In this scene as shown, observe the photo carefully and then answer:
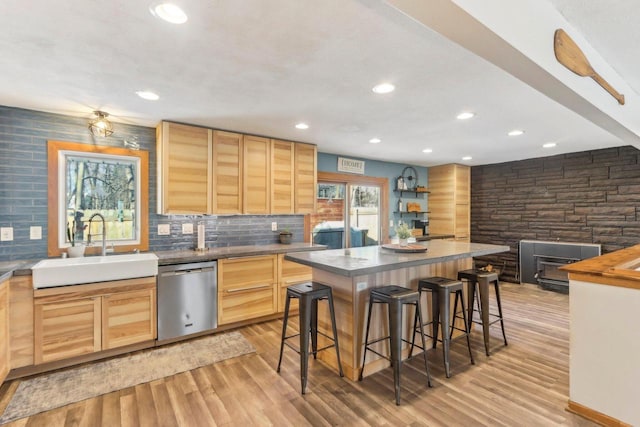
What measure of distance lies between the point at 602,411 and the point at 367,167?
4.24 metres

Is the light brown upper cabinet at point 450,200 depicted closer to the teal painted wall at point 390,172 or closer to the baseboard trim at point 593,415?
the teal painted wall at point 390,172

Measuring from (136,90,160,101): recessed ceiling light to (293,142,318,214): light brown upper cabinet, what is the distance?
1885mm

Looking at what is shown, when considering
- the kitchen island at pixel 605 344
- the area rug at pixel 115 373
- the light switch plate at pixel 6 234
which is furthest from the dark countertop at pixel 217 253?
the kitchen island at pixel 605 344

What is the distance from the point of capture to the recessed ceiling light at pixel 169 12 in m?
1.46

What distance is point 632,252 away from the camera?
9.10 feet

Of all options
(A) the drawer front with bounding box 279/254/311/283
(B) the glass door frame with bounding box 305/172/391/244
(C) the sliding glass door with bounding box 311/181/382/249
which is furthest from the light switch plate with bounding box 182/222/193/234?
(B) the glass door frame with bounding box 305/172/391/244

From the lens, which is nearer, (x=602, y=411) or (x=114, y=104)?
(x=602, y=411)

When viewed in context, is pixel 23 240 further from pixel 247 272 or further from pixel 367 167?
pixel 367 167

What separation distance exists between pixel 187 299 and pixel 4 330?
1322 millimetres

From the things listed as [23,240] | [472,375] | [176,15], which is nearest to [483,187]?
[472,375]

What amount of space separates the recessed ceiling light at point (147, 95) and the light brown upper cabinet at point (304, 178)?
6.19 ft

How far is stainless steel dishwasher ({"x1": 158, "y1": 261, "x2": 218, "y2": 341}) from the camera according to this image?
3023mm

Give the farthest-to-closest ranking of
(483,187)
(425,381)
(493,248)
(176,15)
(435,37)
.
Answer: (483,187) → (493,248) → (425,381) → (435,37) → (176,15)

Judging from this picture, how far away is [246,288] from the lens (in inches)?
138
